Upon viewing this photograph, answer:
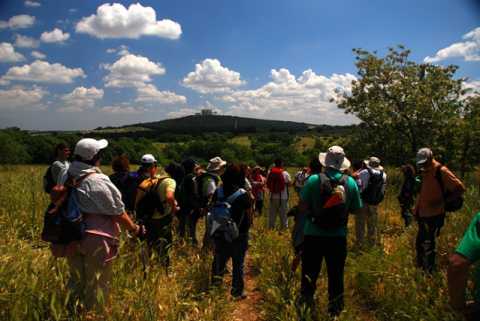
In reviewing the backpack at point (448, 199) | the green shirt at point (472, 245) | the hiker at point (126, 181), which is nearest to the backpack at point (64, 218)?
the hiker at point (126, 181)

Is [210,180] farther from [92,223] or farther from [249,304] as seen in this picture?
[92,223]

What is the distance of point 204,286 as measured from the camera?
423 centimetres

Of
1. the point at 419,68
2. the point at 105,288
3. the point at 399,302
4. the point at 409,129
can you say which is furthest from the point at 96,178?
the point at 419,68

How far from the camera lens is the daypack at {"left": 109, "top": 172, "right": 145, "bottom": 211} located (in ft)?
15.9

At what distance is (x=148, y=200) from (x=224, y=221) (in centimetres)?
103

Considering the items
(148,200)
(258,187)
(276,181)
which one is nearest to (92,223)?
(148,200)

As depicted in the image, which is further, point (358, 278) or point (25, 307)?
point (358, 278)

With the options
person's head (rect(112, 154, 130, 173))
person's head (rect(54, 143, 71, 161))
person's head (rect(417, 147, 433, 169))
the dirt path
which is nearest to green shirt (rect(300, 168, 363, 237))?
the dirt path

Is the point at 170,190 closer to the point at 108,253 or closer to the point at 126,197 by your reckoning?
the point at 126,197

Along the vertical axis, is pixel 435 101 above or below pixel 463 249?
above

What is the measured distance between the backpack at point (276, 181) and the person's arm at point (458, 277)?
5.94 m

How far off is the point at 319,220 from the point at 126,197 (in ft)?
9.33

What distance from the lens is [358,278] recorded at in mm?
4309

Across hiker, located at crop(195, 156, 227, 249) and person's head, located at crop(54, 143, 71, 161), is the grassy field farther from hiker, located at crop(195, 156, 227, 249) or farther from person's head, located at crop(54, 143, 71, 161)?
person's head, located at crop(54, 143, 71, 161)
